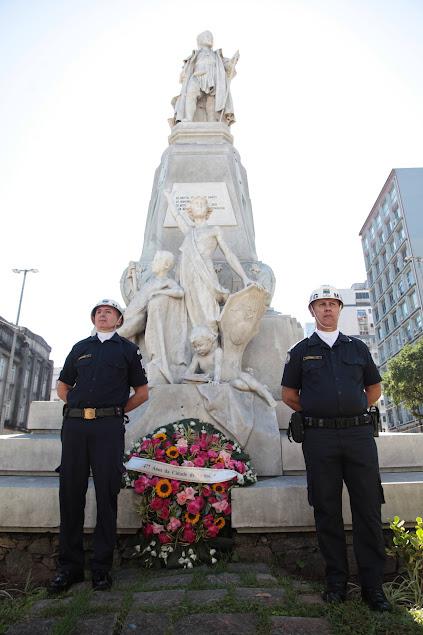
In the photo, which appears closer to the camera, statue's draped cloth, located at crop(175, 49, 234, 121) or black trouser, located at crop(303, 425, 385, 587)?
black trouser, located at crop(303, 425, 385, 587)

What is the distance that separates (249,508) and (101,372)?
5.70 ft

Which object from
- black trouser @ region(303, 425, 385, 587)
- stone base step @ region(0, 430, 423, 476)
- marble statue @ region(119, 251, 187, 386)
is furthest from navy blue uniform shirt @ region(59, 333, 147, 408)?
marble statue @ region(119, 251, 187, 386)

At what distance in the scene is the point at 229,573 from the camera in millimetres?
3576

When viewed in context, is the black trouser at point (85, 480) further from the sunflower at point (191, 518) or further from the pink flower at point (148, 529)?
the sunflower at point (191, 518)

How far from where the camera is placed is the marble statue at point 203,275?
6.82m

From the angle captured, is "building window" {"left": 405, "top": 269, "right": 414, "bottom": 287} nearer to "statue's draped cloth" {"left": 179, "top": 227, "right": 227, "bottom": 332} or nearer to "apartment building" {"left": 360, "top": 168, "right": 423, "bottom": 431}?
"apartment building" {"left": 360, "top": 168, "right": 423, "bottom": 431}

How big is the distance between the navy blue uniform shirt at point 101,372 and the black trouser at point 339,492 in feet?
5.05

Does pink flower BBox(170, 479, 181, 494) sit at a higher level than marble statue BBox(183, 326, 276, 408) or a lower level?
lower

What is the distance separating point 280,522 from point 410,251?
4765 centimetres

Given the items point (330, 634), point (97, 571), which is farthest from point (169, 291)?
point (330, 634)

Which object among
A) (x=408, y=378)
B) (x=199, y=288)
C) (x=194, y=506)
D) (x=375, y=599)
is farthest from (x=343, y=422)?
(x=408, y=378)

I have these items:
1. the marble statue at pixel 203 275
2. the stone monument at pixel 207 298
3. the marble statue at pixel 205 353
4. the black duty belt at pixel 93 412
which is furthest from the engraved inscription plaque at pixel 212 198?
the black duty belt at pixel 93 412

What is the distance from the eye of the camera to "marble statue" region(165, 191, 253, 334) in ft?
22.4

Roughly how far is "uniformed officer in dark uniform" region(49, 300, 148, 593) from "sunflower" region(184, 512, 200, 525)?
668 mm
